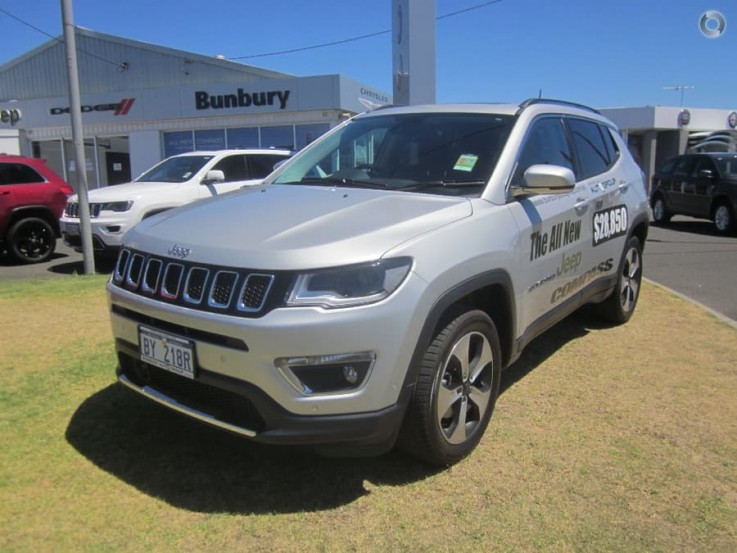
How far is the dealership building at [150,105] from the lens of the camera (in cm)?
2161

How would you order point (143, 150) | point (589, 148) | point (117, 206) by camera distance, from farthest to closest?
1. point (143, 150)
2. point (117, 206)
3. point (589, 148)

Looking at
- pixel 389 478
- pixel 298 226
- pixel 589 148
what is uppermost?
pixel 589 148

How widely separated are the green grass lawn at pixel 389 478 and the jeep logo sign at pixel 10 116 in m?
25.1

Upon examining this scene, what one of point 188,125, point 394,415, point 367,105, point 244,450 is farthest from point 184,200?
point 188,125

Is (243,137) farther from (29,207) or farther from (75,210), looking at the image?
(75,210)

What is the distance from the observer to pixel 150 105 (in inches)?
928

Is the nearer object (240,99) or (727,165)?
(727,165)

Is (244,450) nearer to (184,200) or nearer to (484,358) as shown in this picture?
(484,358)

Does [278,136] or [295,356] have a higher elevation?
[278,136]

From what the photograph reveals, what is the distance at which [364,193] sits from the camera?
352cm

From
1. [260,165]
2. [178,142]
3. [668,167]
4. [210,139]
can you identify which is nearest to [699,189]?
[668,167]

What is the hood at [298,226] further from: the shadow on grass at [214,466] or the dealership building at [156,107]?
the dealership building at [156,107]

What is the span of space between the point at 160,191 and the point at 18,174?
2636mm

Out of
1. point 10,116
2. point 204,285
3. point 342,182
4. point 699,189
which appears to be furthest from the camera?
point 10,116
